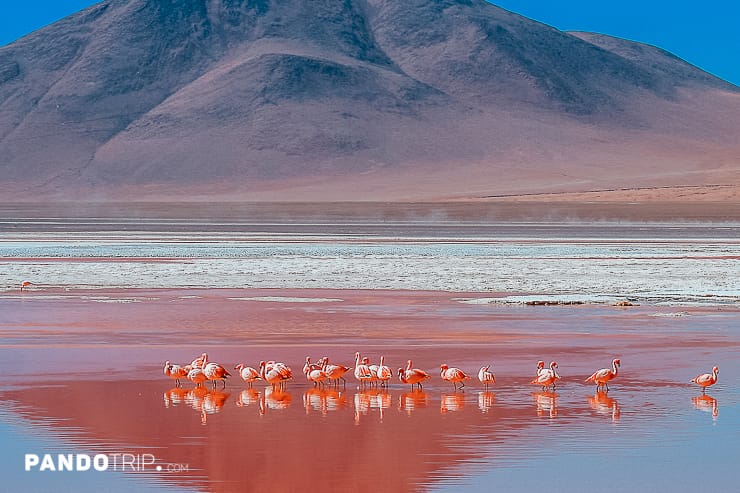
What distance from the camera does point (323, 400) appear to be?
11320 mm

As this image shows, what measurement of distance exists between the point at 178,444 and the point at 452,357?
515 centimetres

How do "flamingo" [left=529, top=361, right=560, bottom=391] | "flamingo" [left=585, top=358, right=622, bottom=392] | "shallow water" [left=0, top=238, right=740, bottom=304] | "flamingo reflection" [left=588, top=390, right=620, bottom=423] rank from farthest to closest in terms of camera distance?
1. "shallow water" [left=0, top=238, right=740, bottom=304]
2. "flamingo" [left=585, top=358, right=622, bottom=392]
3. "flamingo" [left=529, top=361, right=560, bottom=391]
4. "flamingo reflection" [left=588, top=390, right=620, bottom=423]

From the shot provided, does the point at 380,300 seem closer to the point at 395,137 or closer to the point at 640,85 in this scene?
the point at 395,137

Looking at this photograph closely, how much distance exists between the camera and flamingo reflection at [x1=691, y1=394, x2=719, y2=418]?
35.0ft

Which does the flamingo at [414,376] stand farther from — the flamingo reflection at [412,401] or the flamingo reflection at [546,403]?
the flamingo reflection at [546,403]

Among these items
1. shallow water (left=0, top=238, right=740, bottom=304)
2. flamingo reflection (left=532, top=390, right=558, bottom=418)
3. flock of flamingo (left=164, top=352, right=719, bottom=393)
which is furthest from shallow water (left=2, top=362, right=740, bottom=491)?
shallow water (left=0, top=238, right=740, bottom=304)

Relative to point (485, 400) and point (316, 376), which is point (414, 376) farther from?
point (316, 376)

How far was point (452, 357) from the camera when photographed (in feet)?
46.2

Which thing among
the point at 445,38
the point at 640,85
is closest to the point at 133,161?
the point at 445,38

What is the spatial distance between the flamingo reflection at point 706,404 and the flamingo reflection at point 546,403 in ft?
3.51

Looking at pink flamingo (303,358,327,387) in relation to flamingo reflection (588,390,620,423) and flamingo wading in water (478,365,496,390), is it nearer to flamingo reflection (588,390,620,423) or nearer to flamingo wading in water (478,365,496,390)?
flamingo wading in water (478,365,496,390)

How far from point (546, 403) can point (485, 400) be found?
492mm

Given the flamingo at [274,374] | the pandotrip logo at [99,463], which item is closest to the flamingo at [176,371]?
the flamingo at [274,374]

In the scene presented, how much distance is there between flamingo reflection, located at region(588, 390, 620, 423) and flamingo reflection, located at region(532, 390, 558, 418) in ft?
0.93
